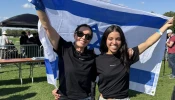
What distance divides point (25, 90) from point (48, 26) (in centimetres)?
592

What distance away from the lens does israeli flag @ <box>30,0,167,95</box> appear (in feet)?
12.3

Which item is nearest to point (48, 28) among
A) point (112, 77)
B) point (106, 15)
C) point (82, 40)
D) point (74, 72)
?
point (82, 40)

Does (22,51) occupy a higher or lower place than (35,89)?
higher

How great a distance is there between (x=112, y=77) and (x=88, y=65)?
0.29 m

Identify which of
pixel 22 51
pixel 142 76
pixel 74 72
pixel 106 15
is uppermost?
pixel 106 15

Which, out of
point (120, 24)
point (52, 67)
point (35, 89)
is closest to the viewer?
point (52, 67)

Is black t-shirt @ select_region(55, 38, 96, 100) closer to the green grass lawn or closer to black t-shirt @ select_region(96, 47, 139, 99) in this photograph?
black t-shirt @ select_region(96, 47, 139, 99)

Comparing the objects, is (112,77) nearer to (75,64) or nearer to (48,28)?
(75,64)

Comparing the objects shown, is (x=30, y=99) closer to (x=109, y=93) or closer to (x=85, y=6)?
(x=85, y=6)

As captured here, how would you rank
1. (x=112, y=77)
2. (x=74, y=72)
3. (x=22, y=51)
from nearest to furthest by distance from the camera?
(x=74, y=72) < (x=112, y=77) < (x=22, y=51)

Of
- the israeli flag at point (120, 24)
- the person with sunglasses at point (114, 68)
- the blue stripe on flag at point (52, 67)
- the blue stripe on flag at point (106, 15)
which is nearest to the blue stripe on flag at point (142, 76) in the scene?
the israeli flag at point (120, 24)

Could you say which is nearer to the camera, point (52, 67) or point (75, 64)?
point (75, 64)

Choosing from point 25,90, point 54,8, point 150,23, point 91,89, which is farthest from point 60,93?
point 25,90

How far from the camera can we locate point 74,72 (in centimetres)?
275
